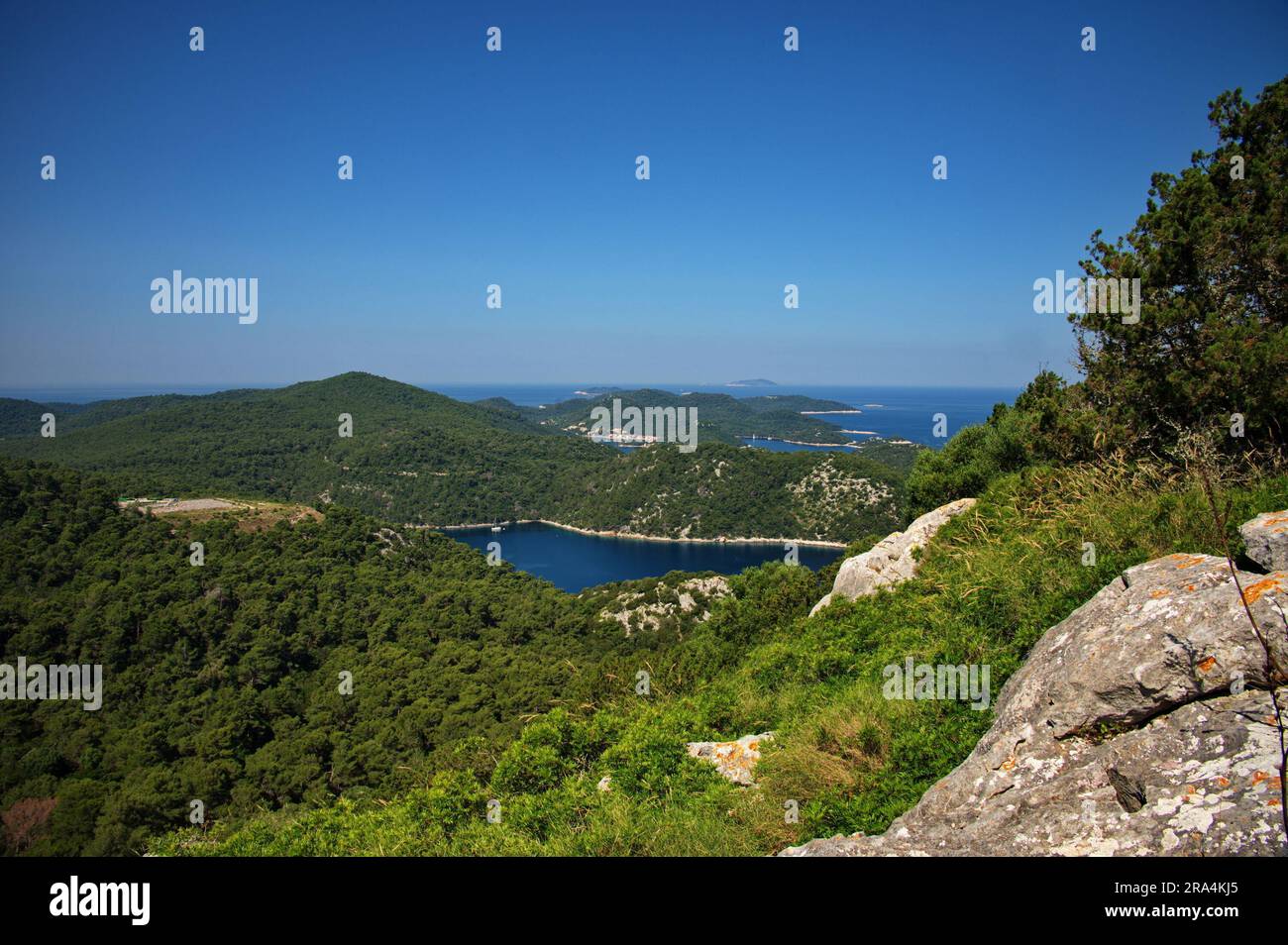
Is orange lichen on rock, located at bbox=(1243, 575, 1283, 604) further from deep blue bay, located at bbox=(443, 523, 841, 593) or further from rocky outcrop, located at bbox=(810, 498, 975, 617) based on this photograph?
deep blue bay, located at bbox=(443, 523, 841, 593)

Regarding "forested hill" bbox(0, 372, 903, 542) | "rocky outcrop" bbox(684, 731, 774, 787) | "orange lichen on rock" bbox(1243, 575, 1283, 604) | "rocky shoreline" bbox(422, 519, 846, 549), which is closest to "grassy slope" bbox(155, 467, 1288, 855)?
"rocky outcrop" bbox(684, 731, 774, 787)

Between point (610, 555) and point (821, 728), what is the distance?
97.5 metres

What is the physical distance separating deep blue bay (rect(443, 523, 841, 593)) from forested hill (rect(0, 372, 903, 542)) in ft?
14.5

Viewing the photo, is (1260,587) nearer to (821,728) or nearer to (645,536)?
(821,728)

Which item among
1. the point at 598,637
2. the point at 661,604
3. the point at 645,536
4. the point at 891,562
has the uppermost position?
the point at 891,562

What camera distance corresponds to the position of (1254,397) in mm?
7305

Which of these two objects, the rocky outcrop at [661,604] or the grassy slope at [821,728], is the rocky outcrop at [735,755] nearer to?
A: the grassy slope at [821,728]

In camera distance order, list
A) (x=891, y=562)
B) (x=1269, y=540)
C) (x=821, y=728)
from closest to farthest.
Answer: (x=1269, y=540)
(x=821, y=728)
(x=891, y=562)

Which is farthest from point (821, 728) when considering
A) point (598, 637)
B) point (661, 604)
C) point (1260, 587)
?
point (661, 604)

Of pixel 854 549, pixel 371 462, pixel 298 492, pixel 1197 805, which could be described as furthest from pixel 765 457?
pixel 1197 805

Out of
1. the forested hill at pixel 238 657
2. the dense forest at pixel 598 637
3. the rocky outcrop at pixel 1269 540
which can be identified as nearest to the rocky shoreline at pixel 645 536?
the forested hill at pixel 238 657

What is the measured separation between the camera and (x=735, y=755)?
5215mm
